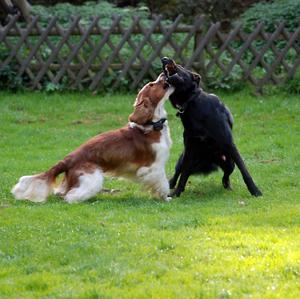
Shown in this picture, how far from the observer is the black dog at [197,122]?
8.44 metres

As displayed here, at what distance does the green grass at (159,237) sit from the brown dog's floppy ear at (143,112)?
2.91 ft

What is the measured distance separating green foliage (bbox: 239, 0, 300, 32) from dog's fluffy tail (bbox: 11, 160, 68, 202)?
10048 millimetres

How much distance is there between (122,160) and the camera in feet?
27.2

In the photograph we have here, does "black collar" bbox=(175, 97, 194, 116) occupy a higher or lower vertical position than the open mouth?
lower

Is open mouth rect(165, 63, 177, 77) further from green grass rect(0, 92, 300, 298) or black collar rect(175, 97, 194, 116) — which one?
green grass rect(0, 92, 300, 298)

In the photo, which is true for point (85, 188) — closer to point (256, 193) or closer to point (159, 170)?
point (159, 170)

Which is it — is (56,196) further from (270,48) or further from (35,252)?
(270,48)

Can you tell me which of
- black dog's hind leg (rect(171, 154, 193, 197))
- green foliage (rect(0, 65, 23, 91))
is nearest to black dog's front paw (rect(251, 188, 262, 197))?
black dog's hind leg (rect(171, 154, 193, 197))

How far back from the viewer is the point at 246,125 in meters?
12.5

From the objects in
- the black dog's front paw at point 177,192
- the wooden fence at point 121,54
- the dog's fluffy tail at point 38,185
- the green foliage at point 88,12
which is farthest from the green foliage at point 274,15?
the dog's fluffy tail at point 38,185

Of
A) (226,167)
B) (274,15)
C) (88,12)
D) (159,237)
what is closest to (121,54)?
(88,12)

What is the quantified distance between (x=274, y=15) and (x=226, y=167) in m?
9.81

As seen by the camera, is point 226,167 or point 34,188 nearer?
point 34,188

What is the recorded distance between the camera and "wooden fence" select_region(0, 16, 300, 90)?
14.4 meters
